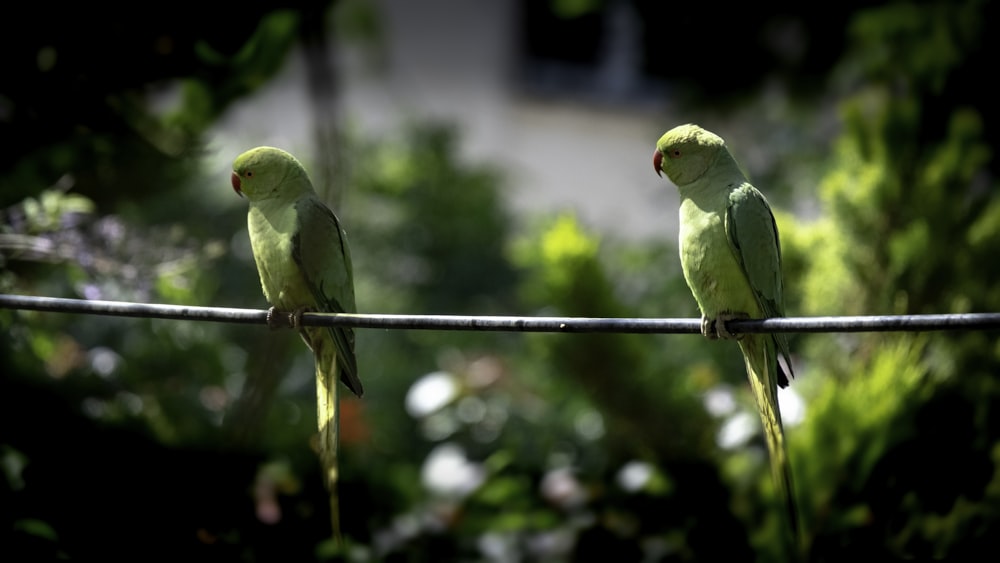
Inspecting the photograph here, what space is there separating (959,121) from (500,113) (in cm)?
483

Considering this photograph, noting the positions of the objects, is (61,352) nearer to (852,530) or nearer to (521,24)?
(852,530)

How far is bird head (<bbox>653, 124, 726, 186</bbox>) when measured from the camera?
4.57ft

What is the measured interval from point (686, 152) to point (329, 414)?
64 cm

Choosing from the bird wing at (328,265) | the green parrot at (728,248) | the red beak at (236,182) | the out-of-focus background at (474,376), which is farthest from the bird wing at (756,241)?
the out-of-focus background at (474,376)

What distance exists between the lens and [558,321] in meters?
1.29

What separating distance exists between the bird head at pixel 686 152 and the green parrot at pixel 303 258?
1.54 feet

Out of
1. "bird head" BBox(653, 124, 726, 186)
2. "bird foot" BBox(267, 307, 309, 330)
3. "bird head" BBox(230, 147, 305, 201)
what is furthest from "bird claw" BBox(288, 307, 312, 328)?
"bird head" BBox(653, 124, 726, 186)

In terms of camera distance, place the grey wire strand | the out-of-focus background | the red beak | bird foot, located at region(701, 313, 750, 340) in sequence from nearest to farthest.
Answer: the grey wire strand, the red beak, bird foot, located at region(701, 313, 750, 340), the out-of-focus background

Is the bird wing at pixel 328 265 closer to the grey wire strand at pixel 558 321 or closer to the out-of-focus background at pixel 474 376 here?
the grey wire strand at pixel 558 321

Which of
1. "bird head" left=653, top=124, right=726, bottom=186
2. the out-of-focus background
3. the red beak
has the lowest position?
the out-of-focus background

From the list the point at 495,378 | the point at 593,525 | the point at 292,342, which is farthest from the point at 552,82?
the point at 593,525

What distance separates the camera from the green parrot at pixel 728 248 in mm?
1420

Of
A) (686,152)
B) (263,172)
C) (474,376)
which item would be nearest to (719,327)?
(686,152)

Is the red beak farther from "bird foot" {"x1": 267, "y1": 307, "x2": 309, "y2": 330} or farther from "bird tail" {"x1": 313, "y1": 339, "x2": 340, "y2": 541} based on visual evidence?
"bird tail" {"x1": 313, "y1": 339, "x2": 340, "y2": 541}
